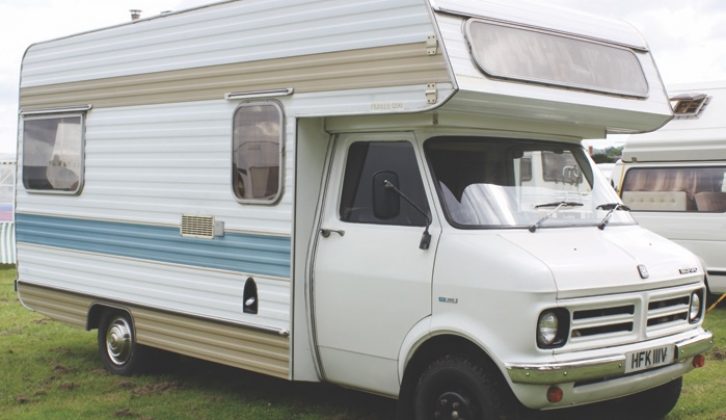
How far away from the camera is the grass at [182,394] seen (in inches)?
279

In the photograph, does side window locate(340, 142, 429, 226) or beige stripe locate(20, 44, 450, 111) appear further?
side window locate(340, 142, 429, 226)

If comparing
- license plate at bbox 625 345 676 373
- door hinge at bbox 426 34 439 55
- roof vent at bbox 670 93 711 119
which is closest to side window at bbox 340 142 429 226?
door hinge at bbox 426 34 439 55

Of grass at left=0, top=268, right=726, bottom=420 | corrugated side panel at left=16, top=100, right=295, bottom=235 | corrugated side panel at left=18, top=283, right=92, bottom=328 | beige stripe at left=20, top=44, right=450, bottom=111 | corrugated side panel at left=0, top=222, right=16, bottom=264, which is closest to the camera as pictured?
beige stripe at left=20, top=44, right=450, bottom=111

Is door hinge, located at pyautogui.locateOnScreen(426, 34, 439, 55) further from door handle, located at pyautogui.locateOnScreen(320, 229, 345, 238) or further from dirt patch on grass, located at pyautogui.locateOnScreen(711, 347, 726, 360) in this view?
dirt patch on grass, located at pyautogui.locateOnScreen(711, 347, 726, 360)

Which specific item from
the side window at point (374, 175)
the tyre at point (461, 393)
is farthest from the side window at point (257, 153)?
the tyre at point (461, 393)

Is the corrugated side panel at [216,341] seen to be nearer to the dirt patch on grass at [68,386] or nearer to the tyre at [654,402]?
the dirt patch on grass at [68,386]

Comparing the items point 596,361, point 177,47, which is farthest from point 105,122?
point 596,361

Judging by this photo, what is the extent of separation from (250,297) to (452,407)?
1854mm

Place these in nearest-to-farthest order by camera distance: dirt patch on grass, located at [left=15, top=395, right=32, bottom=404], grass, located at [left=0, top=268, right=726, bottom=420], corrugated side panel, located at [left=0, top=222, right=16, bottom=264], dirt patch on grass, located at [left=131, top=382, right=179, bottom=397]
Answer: grass, located at [left=0, top=268, right=726, bottom=420]
dirt patch on grass, located at [left=15, top=395, right=32, bottom=404]
dirt patch on grass, located at [left=131, top=382, right=179, bottom=397]
corrugated side panel, located at [left=0, top=222, right=16, bottom=264]

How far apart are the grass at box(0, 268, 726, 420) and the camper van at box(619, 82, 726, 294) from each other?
2.67 m

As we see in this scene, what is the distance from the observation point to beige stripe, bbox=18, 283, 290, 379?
665 cm

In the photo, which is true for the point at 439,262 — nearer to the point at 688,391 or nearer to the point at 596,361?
the point at 596,361

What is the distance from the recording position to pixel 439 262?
5.74 metres

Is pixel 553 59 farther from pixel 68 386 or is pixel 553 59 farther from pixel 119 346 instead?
pixel 68 386
